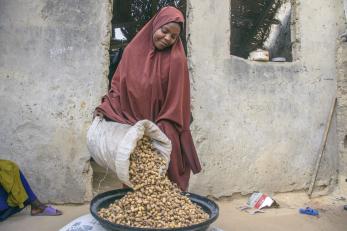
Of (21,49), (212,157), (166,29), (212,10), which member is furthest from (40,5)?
(212,157)

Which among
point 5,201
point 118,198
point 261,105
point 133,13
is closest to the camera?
point 118,198

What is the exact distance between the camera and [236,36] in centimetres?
627

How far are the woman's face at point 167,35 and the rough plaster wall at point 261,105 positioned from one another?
6.84 feet

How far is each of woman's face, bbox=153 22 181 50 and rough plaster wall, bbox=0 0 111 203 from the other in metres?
1.96

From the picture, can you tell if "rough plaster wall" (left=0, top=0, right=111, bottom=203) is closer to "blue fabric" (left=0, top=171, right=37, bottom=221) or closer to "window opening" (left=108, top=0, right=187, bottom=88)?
"blue fabric" (left=0, top=171, right=37, bottom=221)

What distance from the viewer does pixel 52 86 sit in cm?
423

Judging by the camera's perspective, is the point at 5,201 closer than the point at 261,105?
Yes

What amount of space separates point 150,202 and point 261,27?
5.11 metres

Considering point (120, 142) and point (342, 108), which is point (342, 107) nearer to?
point (342, 108)

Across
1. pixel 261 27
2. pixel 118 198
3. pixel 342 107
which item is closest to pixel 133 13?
pixel 261 27

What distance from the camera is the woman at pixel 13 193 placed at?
3717 mm

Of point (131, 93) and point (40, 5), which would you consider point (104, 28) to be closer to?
point (40, 5)

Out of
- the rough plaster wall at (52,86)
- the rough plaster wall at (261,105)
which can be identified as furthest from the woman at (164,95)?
the rough plaster wall at (261,105)

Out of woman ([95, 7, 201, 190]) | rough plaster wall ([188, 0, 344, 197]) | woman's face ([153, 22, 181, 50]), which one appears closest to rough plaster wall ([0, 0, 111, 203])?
rough plaster wall ([188, 0, 344, 197])
